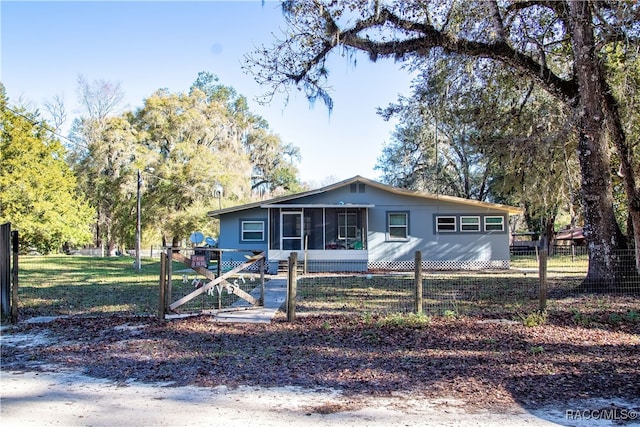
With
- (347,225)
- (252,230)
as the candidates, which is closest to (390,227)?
(347,225)

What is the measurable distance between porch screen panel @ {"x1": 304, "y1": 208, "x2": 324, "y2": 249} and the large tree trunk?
1093 centimetres

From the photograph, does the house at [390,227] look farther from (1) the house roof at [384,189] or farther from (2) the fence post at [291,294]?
(2) the fence post at [291,294]

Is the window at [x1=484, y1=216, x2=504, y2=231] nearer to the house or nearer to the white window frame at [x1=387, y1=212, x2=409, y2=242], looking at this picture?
the house

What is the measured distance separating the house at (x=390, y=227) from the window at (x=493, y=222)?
0.04 metres

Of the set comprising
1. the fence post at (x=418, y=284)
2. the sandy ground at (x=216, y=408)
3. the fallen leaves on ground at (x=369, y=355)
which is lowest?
the sandy ground at (x=216, y=408)

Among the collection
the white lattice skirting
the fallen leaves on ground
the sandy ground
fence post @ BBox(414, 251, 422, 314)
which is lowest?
the sandy ground

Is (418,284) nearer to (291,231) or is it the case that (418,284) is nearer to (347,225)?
(347,225)

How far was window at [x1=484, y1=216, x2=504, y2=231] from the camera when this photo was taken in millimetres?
19797

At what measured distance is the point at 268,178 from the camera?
148 ft

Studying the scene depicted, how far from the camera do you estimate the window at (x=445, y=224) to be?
19.7 metres

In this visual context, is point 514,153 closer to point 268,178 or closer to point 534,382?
point 534,382

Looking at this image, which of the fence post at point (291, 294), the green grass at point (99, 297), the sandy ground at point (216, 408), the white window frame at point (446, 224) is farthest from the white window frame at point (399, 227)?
the sandy ground at point (216, 408)

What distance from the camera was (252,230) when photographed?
20188mm

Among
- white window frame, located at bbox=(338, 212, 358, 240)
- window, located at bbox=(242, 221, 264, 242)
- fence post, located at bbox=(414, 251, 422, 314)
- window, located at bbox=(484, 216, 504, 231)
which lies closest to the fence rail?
fence post, located at bbox=(414, 251, 422, 314)
